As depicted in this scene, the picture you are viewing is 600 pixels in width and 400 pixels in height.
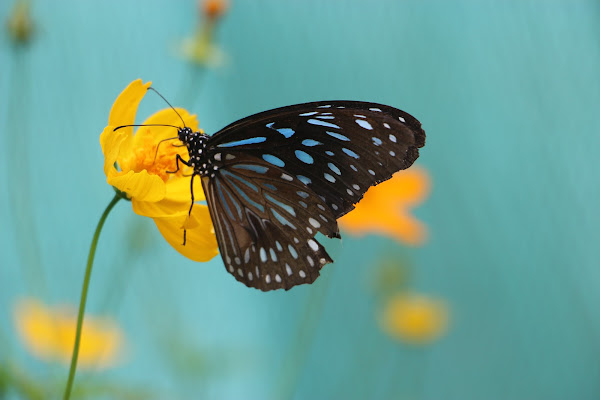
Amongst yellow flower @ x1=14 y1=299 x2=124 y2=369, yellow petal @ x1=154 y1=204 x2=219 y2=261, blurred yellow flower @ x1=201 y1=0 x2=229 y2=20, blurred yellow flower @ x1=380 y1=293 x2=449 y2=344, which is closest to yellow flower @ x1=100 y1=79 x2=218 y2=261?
yellow petal @ x1=154 y1=204 x2=219 y2=261

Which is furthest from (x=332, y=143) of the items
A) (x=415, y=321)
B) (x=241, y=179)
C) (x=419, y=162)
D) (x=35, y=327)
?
(x=419, y=162)

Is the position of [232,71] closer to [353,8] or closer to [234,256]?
[353,8]

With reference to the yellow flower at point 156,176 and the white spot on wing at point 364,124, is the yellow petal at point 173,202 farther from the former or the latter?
the white spot on wing at point 364,124

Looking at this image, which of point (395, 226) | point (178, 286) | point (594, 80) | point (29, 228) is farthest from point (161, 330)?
point (594, 80)

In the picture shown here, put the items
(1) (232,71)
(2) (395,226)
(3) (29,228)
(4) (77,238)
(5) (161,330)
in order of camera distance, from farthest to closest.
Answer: (1) (232,71), (4) (77,238), (5) (161,330), (3) (29,228), (2) (395,226)

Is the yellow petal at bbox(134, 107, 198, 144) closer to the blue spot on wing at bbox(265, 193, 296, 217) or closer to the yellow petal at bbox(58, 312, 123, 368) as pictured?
the blue spot on wing at bbox(265, 193, 296, 217)

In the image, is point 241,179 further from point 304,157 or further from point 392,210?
point 392,210

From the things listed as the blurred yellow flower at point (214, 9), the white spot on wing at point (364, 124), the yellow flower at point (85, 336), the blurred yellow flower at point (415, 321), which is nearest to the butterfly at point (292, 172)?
the white spot on wing at point (364, 124)
